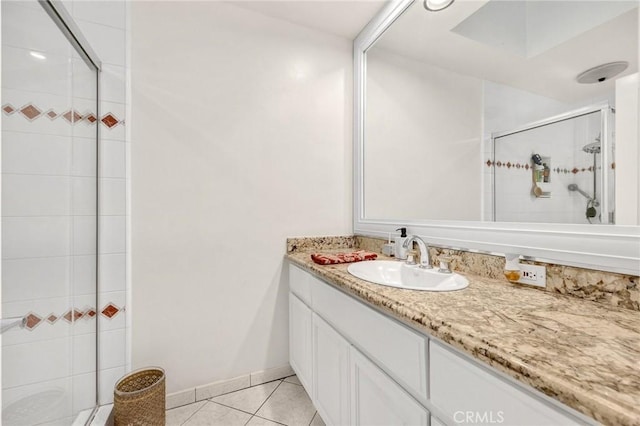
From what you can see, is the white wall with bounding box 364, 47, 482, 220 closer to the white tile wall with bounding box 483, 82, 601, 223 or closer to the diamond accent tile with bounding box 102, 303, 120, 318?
the white tile wall with bounding box 483, 82, 601, 223

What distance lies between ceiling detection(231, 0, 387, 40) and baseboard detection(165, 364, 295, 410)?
228cm

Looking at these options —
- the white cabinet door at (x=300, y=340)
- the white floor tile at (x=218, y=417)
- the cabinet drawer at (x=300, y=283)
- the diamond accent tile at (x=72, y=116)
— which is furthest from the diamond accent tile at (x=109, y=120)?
the white floor tile at (x=218, y=417)

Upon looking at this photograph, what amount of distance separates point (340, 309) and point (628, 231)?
918mm

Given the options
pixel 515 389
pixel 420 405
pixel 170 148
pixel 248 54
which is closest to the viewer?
pixel 515 389

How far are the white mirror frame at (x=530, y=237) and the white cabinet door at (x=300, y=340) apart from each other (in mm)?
674

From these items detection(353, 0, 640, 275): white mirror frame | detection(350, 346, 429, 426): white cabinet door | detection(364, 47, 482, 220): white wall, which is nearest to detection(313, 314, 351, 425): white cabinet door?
detection(350, 346, 429, 426): white cabinet door

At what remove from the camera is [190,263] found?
5.30ft

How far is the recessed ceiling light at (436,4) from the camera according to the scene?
1.47 metres

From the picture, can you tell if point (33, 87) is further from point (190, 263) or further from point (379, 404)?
point (379, 404)

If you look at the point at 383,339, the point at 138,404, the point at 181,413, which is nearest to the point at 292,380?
the point at 181,413

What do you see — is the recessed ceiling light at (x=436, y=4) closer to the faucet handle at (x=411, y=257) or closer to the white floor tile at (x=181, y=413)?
the faucet handle at (x=411, y=257)

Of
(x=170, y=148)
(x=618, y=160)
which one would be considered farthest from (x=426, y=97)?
(x=170, y=148)

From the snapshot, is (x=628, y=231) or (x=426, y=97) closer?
(x=628, y=231)

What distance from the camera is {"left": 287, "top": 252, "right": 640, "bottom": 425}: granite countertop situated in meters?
0.41
